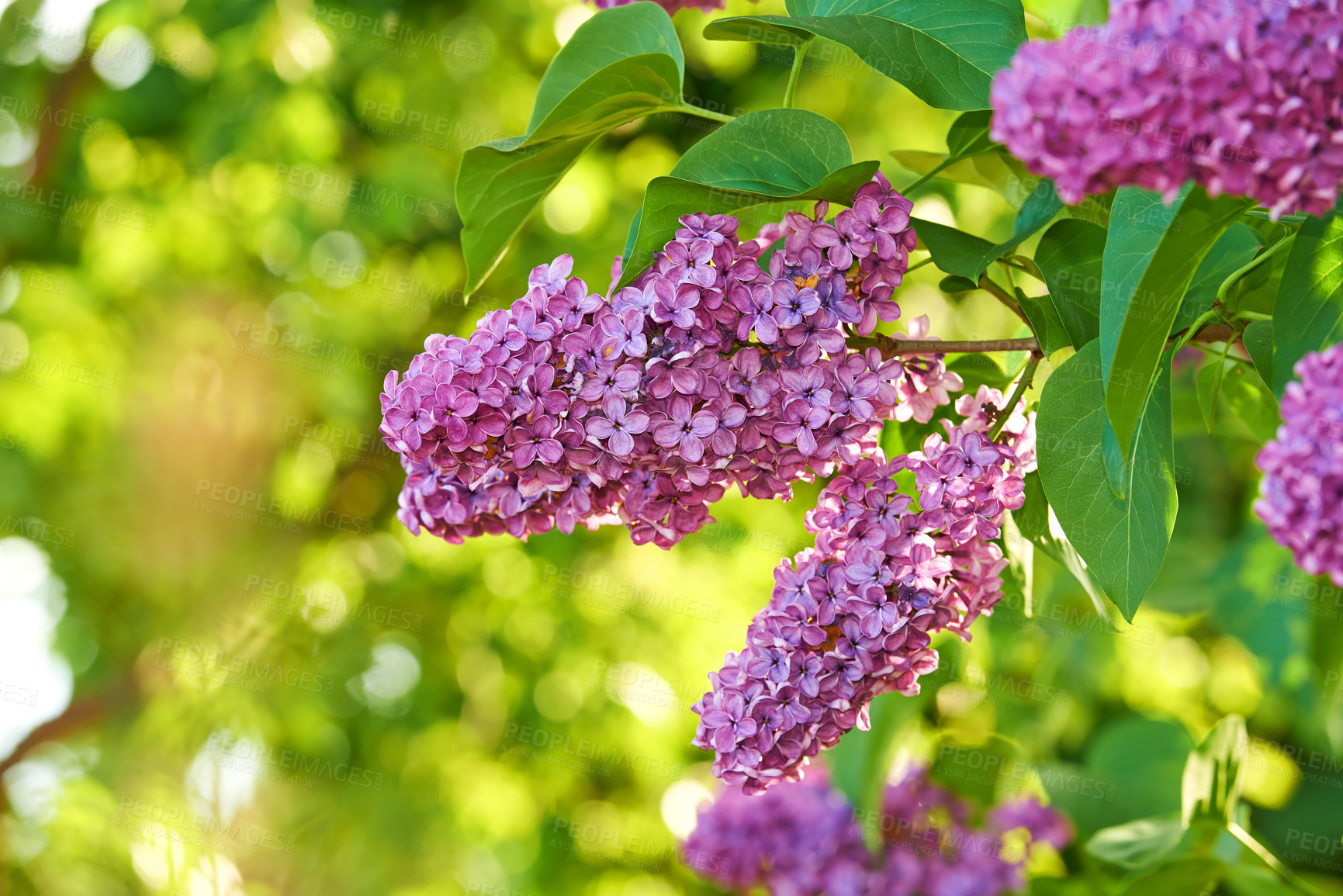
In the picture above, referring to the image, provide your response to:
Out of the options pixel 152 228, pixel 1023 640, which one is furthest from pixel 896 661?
pixel 152 228

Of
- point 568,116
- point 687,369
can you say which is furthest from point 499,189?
point 687,369

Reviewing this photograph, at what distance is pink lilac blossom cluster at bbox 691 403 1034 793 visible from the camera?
0.43 m

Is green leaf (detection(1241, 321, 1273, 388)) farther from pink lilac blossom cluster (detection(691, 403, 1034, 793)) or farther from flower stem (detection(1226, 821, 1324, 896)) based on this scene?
flower stem (detection(1226, 821, 1324, 896))

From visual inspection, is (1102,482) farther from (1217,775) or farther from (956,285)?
(1217,775)

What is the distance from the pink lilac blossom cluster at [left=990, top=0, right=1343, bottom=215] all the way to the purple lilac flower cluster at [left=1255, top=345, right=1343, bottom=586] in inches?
2.0

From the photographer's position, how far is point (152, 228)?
227 cm

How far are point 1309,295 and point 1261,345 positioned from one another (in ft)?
0.23

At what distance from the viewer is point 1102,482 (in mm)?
403

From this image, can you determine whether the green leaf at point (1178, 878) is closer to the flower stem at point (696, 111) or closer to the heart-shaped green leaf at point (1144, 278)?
the heart-shaped green leaf at point (1144, 278)

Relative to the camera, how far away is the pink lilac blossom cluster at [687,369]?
0.40 metres

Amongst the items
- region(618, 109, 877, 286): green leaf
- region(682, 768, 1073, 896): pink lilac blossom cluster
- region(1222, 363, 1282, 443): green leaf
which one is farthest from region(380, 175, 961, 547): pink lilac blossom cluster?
region(682, 768, 1073, 896): pink lilac blossom cluster

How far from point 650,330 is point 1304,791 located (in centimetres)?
159

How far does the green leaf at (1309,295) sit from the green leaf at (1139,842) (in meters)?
0.48

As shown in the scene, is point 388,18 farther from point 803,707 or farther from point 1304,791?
point 1304,791
